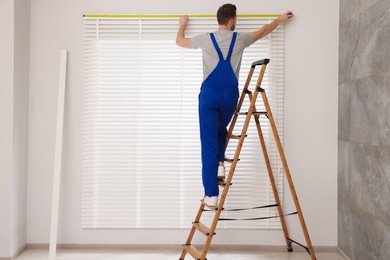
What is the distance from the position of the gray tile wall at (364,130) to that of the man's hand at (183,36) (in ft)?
4.35

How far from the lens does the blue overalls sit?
3867 millimetres

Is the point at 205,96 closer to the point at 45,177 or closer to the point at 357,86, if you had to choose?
the point at 357,86

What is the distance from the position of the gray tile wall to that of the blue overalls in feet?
3.16

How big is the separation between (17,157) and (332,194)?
276 cm

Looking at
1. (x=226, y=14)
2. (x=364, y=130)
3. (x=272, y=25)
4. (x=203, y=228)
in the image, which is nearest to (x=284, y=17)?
(x=272, y=25)

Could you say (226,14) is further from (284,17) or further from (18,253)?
(18,253)

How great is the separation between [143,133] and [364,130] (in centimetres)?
189

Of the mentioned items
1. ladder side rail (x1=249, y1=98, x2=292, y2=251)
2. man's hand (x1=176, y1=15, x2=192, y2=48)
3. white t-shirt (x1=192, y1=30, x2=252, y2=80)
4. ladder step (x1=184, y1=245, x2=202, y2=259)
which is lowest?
ladder step (x1=184, y1=245, x2=202, y2=259)

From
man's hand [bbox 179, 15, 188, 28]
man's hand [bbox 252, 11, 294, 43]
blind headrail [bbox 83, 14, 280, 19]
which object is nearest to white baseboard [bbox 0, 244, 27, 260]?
blind headrail [bbox 83, 14, 280, 19]

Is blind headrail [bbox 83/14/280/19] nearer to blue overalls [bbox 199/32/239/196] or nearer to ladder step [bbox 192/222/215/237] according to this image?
blue overalls [bbox 199/32/239/196]

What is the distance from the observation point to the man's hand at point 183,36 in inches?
166

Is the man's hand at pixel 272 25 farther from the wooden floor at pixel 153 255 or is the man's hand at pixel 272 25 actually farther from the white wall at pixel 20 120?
the white wall at pixel 20 120

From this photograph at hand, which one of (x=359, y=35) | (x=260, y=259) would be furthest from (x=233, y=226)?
(x=359, y=35)

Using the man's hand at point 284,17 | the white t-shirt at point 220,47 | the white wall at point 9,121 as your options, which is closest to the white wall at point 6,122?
the white wall at point 9,121
